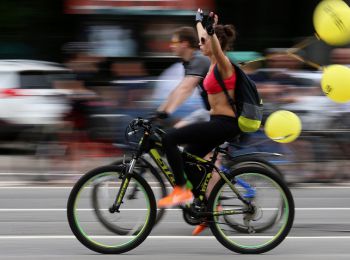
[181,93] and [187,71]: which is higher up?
[187,71]

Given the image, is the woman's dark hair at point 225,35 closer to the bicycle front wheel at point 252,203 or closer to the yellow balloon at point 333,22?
the yellow balloon at point 333,22

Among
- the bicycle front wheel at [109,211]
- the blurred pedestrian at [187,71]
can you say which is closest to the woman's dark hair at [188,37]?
the blurred pedestrian at [187,71]

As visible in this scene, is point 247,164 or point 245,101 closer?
point 245,101

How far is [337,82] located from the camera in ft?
23.5

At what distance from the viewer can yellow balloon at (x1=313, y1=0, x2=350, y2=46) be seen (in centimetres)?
707

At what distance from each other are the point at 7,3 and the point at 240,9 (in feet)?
16.9

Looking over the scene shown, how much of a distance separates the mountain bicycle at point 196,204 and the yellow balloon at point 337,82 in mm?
985

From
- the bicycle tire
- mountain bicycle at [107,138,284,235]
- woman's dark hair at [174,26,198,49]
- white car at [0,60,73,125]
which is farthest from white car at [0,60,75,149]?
mountain bicycle at [107,138,284,235]

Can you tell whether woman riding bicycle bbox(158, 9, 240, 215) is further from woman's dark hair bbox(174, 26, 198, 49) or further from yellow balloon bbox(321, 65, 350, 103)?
yellow balloon bbox(321, 65, 350, 103)

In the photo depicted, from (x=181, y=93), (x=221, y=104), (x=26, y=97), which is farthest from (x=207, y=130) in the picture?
(x=26, y=97)

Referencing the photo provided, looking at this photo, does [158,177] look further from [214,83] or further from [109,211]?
[214,83]

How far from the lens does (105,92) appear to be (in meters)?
12.4

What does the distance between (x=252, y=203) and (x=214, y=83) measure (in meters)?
0.99

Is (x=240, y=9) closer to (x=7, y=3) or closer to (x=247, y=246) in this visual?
(x=7, y=3)
